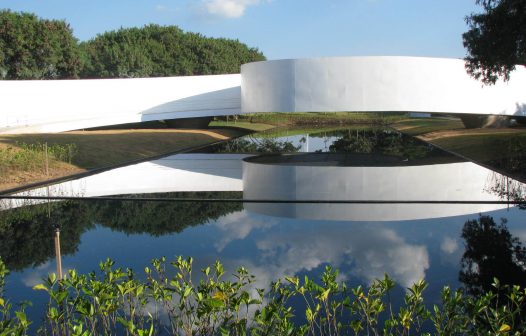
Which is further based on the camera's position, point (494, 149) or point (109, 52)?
point (109, 52)

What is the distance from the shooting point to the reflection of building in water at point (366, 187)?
29.0ft

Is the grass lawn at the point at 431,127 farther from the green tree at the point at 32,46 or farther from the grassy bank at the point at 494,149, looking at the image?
the green tree at the point at 32,46

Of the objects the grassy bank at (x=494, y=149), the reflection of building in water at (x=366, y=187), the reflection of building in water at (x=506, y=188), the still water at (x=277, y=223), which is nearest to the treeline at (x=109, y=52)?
the reflection of building in water at (x=366, y=187)

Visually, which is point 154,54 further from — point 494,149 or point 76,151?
point 494,149

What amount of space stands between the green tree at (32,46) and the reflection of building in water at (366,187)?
2888cm

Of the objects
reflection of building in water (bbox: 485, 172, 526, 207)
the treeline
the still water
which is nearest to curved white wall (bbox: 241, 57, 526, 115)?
the still water

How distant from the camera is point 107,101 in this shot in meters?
28.1

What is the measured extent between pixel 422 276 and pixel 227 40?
59.0 metres

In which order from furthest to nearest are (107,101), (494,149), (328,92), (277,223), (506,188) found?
(107,101)
(328,92)
(494,149)
(506,188)
(277,223)

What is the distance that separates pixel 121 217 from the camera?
877cm

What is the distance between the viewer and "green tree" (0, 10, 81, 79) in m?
37.6

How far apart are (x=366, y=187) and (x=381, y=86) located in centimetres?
1135

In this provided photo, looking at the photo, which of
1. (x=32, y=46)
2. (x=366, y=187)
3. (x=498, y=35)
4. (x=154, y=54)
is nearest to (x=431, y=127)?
(x=498, y=35)

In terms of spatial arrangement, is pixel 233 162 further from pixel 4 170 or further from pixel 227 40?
pixel 227 40
